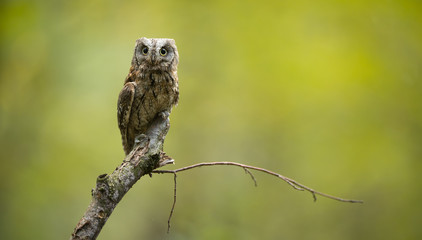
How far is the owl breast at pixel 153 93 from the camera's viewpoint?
255cm

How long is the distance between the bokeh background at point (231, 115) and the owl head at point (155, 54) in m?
2.68

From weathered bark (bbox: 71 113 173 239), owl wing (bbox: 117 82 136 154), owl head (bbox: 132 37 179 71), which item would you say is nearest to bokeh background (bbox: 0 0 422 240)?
owl wing (bbox: 117 82 136 154)

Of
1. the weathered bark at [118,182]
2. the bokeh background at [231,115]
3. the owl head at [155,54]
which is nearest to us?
the weathered bark at [118,182]

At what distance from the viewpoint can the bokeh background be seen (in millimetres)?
4816

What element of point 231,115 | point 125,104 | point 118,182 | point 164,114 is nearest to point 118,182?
point 118,182

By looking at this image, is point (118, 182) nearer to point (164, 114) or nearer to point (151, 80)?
point (164, 114)

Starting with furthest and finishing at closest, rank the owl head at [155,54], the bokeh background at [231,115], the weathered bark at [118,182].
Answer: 1. the bokeh background at [231,115]
2. the owl head at [155,54]
3. the weathered bark at [118,182]

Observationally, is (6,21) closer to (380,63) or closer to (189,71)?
(189,71)

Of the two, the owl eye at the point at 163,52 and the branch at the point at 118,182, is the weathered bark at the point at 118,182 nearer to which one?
the branch at the point at 118,182

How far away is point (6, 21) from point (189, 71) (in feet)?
7.79

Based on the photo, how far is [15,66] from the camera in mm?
4812

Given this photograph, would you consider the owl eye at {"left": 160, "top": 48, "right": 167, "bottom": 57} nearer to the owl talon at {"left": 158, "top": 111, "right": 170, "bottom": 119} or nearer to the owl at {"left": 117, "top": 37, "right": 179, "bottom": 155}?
the owl at {"left": 117, "top": 37, "right": 179, "bottom": 155}

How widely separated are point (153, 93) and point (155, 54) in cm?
26

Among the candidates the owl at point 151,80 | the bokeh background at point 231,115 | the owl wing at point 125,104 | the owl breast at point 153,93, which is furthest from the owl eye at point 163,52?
the bokeh background at point 231,115
